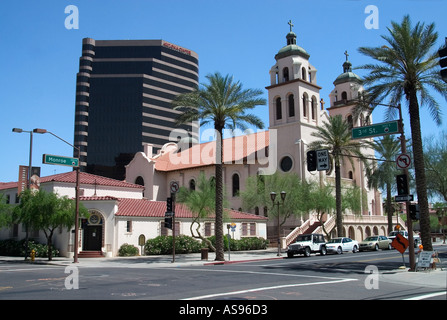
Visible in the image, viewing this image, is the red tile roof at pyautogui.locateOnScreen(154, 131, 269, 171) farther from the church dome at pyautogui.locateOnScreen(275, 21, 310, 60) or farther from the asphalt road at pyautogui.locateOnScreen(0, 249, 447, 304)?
the asphalt road at pyautogui.locateOnScreen(0, 249, 447, 304)

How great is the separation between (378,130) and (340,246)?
19.0 metres

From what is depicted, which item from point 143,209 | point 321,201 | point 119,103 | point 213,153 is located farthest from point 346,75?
point 119,103

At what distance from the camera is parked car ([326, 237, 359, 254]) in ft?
119

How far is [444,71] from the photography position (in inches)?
494

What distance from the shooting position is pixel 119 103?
11538cm

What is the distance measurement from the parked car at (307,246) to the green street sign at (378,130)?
48.3 ft

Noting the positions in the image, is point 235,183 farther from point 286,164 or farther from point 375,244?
point 375,244

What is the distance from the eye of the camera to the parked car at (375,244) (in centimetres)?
3984

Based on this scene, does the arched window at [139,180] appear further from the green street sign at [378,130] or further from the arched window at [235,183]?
the green street sign at [378,130]

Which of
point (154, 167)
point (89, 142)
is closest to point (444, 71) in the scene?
point (154, 167)

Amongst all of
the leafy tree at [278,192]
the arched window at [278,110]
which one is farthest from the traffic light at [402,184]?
the arched window at [278,110]

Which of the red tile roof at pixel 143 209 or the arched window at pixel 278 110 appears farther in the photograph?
the arched window at pixel 278 110

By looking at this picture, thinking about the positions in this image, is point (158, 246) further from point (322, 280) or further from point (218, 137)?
point (322, 280)

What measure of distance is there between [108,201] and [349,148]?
22397 millimetres
